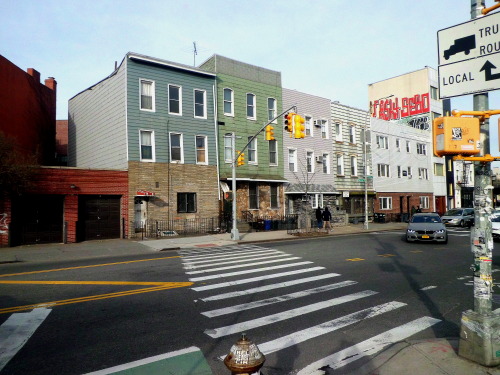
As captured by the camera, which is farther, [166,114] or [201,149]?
[201,149]

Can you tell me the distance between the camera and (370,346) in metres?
5.65

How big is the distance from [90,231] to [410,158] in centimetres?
3802

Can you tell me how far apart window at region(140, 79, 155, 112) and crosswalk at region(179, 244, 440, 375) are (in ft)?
49.4

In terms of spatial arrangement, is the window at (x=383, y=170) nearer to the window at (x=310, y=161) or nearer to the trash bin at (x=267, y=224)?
the window at (x=310, y=161)

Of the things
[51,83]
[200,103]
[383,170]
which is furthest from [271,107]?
[51,83]

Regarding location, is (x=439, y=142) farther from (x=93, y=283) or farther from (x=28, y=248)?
(x=28, y=248)

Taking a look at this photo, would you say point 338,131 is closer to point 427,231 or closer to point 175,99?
point 175,99

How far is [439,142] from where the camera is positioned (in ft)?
14.5

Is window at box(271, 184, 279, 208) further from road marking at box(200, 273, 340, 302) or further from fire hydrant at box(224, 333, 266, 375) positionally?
fire hydrant at box(224, 333, 266, 375)

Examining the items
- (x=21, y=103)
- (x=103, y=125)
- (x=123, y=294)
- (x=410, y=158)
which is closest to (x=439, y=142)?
(x=123, y=294)

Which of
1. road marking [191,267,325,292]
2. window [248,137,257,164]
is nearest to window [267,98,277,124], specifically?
window [248,137,257,164]

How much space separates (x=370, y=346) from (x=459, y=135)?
11.3ft

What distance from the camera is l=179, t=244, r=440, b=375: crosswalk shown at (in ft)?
19.1

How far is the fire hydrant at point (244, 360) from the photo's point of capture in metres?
3.09
